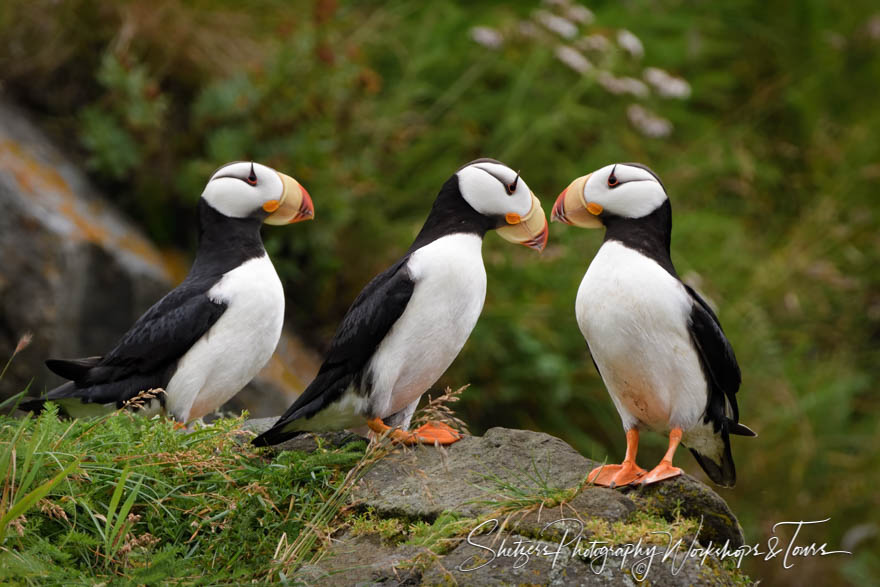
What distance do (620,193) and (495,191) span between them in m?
0.47

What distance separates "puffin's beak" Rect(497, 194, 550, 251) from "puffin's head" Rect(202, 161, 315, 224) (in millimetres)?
826

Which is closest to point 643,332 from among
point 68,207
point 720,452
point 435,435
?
point 720,452

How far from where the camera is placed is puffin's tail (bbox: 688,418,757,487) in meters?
3.72

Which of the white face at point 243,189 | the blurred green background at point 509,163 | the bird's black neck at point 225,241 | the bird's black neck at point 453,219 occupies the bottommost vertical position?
the blurred green background at point 509,163

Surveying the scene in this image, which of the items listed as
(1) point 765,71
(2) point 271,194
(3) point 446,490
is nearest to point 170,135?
(2) point 271,194

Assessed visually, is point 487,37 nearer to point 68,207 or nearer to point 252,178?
point 68,207

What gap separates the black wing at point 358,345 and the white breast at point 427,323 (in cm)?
3

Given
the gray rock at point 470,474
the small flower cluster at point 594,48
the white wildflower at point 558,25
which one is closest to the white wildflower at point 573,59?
the small flower cluster at point 594,48

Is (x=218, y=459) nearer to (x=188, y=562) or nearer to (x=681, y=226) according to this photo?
(x=188, y=562)

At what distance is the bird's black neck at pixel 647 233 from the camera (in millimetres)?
3568

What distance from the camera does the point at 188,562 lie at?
123 inches

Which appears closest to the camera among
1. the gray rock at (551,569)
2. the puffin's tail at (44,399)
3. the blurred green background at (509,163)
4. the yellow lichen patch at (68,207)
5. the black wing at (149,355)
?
the gray rock at (551,569)

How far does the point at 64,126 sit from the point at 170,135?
73cm

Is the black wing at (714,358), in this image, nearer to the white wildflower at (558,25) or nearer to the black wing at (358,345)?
the black wing at (358,345)
